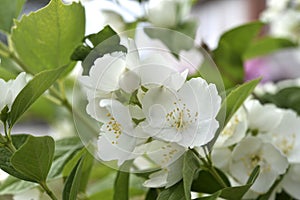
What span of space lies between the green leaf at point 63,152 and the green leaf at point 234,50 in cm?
21

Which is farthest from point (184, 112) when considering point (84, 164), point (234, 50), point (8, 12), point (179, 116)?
point (234, 50)

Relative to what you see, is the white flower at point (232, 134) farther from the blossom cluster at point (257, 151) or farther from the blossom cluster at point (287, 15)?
the blossom cluster at point (287, 15)

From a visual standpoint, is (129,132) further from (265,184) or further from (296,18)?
(296,18)

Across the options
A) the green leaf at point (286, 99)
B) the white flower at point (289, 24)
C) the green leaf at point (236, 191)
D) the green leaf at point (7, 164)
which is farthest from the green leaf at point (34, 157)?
the white flower at point (289, 24)

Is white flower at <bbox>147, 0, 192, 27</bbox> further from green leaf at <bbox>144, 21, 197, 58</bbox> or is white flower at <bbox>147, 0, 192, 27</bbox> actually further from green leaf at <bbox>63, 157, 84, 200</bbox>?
green leaf at <bbox>63, 157, 84, 200</bbox>

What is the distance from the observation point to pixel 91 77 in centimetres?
31

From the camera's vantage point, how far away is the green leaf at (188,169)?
0.30 meters

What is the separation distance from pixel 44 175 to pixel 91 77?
0.07 meters

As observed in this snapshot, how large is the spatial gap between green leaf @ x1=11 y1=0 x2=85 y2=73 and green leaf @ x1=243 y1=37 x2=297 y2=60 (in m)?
0.35

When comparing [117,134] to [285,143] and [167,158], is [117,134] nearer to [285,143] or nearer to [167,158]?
[167,158]

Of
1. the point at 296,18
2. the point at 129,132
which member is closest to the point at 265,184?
the point at 129,132

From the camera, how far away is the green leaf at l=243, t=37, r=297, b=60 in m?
0.71

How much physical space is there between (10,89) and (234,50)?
1.17 ft

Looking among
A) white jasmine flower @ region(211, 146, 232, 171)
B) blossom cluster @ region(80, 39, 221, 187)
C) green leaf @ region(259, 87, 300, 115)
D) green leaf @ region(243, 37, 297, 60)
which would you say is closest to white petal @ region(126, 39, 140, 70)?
blossom cluster @ region(80, 39, 221, 187)
